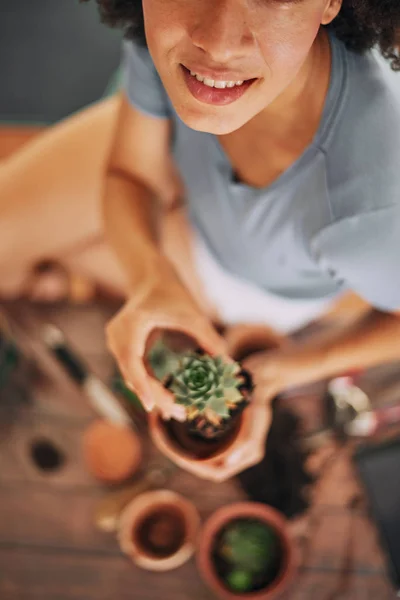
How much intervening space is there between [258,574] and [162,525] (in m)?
0.19

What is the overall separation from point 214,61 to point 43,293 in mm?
866

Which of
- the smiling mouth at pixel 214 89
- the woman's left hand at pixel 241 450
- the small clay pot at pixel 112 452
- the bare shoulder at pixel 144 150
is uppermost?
the smiling mouth at pixel 214 89

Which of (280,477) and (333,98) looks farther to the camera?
(280,477)

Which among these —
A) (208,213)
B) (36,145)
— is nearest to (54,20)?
(36,145)

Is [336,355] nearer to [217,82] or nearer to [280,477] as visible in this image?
[280,477]

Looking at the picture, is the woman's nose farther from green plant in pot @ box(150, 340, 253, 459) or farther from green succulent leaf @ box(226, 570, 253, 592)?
green succulent leaf @ box(226, 570, 253, 592)

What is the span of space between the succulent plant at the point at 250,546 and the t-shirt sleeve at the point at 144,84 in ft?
2.37

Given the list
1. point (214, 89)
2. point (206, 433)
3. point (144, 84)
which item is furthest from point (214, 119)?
point (206, 433)

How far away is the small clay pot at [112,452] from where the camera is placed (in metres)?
1.13

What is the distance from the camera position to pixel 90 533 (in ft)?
3.60

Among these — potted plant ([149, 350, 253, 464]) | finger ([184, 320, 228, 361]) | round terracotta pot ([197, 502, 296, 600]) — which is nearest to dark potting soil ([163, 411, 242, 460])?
potted plant ([149, 350, 253, 464])

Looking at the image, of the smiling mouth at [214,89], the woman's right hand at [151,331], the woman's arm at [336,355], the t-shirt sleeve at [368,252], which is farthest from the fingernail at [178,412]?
the smiling mouth at [214,89]

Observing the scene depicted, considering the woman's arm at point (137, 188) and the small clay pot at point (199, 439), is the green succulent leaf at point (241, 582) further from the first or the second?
the woman's arm at point (137, 188)

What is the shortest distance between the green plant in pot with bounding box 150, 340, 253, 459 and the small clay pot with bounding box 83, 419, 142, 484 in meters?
0.32
